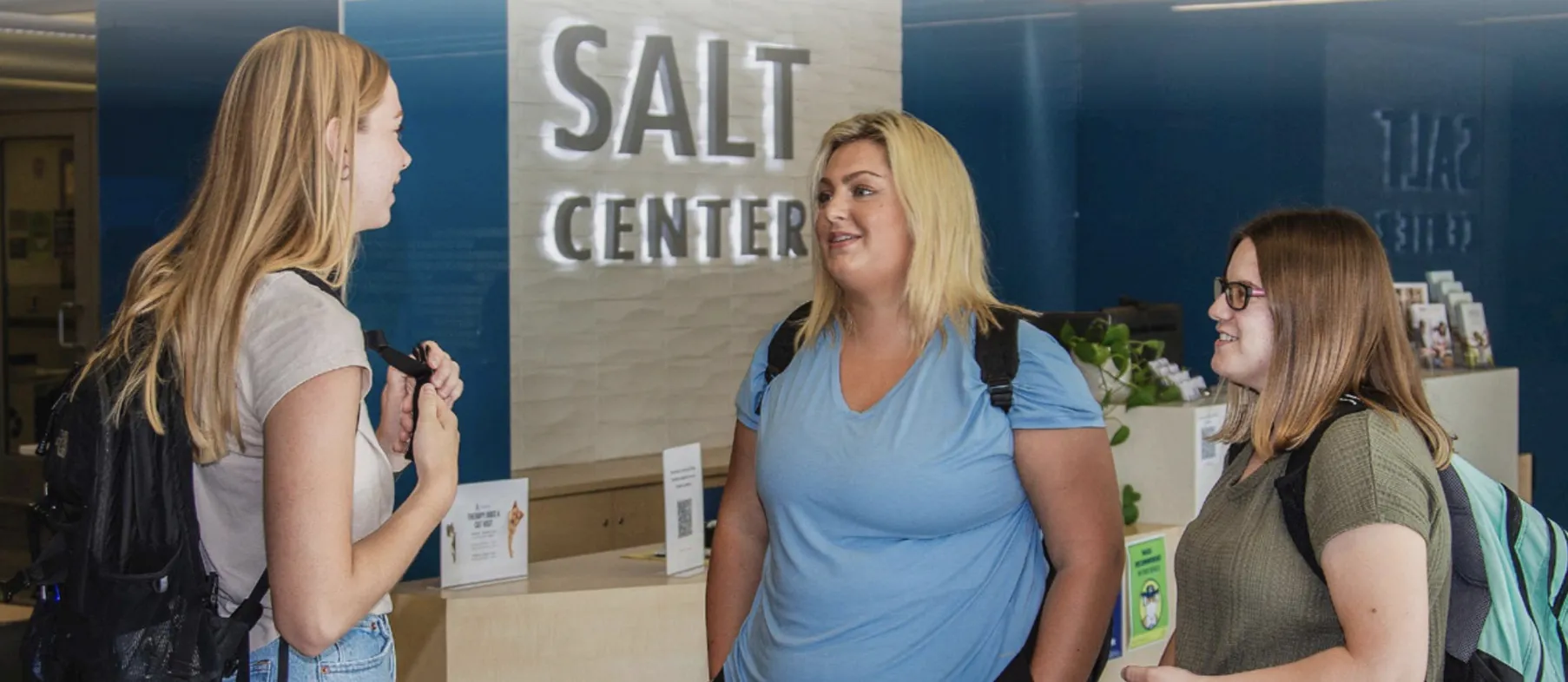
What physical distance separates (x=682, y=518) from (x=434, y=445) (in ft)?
6.00

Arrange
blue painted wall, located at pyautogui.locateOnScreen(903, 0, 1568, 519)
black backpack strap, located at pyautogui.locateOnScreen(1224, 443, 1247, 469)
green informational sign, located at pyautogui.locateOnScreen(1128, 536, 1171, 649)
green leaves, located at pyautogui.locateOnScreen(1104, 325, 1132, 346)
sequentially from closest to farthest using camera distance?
black backpack strap, located at pyautogui.locateOnScreen(1224, 443, 1247, 469) < green informational sign, located at pyautogui.locateOnScreen(1128, 536, 1171, 649) < green leaves, located at pyautogui.locateOnScreen(1104, 325, 1132, 346) < blue painted wall, located at pyautogui.locateOnScreen(903, 0, 1568, 519)

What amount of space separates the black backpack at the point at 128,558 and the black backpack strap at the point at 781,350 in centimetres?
79

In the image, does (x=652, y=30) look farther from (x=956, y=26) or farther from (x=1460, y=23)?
(x=1460, y=23)

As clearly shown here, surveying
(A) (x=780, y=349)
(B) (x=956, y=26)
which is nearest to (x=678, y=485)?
(A) (x=780, y=349)

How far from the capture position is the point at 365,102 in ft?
5.66

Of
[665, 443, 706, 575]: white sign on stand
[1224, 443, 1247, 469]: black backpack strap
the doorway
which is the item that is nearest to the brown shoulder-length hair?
[1224, 443, 1247, 469]: black backpack strap

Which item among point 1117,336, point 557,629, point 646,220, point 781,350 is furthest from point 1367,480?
point 646,220

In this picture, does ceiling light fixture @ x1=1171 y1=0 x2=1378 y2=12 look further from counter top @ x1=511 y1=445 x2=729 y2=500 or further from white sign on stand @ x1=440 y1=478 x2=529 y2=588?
white sign on stand @ x1=440 y1=478 x2=529 y2=588

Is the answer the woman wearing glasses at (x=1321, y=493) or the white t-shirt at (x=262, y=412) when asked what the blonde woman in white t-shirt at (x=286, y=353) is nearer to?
the white t-shirt at (x=262, y=412)

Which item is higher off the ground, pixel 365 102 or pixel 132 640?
pixel 365 102

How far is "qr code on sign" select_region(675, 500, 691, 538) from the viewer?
3555mm

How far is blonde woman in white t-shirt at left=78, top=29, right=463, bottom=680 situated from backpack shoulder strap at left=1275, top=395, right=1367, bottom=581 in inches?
35.1

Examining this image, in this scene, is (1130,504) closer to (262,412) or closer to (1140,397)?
(1140,397)

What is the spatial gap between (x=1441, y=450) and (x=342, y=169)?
1.19 metres
